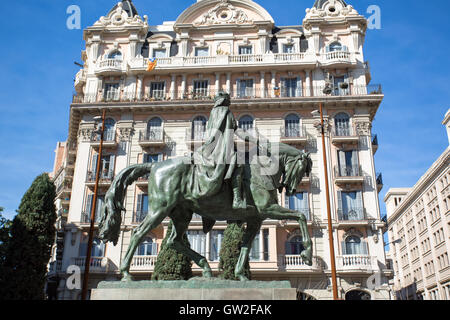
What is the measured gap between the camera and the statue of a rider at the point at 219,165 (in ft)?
27.1

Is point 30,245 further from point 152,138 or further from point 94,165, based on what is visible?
point 152,138

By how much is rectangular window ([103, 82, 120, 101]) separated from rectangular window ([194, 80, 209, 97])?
6.66m

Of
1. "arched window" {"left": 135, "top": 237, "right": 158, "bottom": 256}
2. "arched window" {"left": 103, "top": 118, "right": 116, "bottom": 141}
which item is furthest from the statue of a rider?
"arched window" {"left": 103, "top": 118, "right": 116, "bottom": 141}

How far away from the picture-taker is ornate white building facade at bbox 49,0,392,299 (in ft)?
98.6

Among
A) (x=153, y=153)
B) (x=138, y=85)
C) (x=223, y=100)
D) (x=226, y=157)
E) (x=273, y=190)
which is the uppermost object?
(x=138, y=85)

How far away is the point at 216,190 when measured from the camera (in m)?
8.24

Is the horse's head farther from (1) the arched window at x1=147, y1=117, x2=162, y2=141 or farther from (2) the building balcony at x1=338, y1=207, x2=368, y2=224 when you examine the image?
(1) the arched window at x1=147, y1=117, x2=162, y2=141

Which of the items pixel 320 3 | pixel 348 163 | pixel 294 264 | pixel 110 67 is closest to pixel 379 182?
pixel 348 163

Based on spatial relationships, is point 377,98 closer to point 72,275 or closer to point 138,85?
point 138,85

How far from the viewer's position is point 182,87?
35.8 m

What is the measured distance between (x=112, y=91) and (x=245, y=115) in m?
11.8

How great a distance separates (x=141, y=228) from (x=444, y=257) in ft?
171
